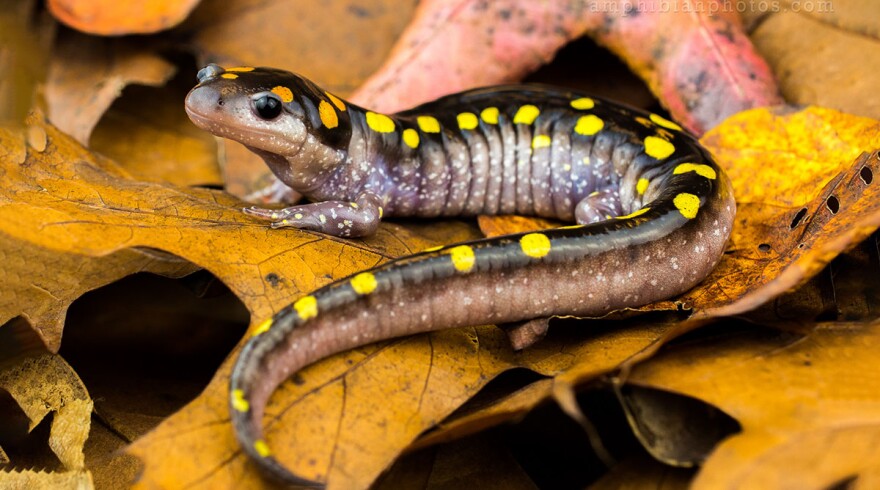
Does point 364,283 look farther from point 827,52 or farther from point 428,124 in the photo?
point 827,52

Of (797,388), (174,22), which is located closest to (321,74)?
(174,22)

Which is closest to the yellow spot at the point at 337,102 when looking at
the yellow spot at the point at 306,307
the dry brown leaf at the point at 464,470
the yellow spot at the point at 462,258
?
the yellow spot at the point at 462,258

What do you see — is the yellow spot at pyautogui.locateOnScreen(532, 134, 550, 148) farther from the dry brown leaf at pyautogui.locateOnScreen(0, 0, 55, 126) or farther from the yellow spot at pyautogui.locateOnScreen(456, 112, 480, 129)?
the dry brown leaf at pyautogui.locateOnScreen(0, 0, 55, 126)

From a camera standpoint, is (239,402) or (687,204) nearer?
(239,402)

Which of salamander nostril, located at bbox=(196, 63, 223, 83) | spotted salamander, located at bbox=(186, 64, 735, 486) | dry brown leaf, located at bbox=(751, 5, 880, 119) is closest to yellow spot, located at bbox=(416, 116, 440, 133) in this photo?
spotted salamander, located at bbox=(186, 64, 735, 486)

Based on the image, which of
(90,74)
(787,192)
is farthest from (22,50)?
(787,192)

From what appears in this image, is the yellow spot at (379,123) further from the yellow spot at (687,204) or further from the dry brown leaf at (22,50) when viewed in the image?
the dry brown leaf at (22,50)
